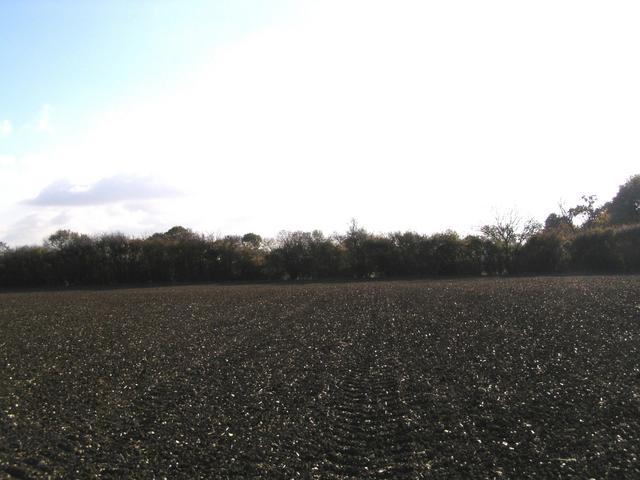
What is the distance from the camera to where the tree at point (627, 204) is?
79.1m

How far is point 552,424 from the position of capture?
9250mm

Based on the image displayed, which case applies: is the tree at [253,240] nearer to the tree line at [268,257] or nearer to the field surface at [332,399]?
the tree line at [268,257]

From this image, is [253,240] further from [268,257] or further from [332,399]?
[332,399]

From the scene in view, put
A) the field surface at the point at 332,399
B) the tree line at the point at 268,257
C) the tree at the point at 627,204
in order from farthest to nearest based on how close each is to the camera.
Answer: the tree at the point at 627,204, the tree line at the point at 268,257, the field surface at the point at 332,399

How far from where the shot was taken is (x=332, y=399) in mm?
11227

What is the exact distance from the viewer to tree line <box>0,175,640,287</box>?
2376 inches

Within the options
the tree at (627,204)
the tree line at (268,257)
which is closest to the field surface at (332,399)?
the tree line at (268,257)

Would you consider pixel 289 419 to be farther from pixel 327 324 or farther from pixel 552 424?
pixel 327 324

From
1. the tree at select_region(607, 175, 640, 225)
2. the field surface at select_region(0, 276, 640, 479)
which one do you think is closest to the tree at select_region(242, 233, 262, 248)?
the field surface at select_region(0, 276, 640, 479)

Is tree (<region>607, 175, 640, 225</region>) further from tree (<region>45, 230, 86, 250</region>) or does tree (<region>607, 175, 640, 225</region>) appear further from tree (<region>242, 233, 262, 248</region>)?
tree (<region>45, 230, 86, 250</region>)

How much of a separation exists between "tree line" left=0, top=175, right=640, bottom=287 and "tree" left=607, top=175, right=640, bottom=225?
798 inches

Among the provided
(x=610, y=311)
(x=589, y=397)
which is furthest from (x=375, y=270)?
(x=589, y=397)

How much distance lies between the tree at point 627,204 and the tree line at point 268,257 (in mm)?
20263

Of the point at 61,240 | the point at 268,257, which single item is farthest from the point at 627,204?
the point at 61,240
